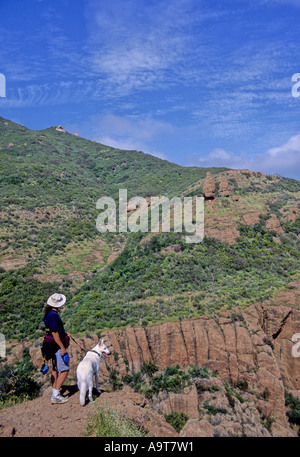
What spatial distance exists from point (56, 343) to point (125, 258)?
21.6 m

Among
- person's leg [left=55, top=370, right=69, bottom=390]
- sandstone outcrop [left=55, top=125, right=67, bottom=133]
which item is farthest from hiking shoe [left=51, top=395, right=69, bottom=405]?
sandstone outcrop [left=55, top=125, right=67, bottom=133]

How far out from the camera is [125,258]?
95.1ft

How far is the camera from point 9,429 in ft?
20.3

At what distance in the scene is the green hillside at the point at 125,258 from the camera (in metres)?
19.2

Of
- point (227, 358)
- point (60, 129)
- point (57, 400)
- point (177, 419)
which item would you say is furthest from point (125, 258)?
point (60, 129)

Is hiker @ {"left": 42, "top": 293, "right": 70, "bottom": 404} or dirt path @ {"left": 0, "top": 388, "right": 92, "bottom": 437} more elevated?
hiker @ {"left": 42, "top": 293, "right": 70, "bottom": 404}

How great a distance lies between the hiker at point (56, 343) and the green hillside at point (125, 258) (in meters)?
9.07

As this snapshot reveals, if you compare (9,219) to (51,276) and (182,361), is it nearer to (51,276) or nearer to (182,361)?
(51,276)

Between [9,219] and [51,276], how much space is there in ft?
39.1

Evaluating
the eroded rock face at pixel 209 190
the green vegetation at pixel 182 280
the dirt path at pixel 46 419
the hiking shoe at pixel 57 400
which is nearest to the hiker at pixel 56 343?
the hiking shoe at pixel 57 400

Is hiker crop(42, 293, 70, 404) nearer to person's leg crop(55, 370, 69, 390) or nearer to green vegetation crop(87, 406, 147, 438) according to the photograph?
person's leg crop(55, 370, 69, 390)

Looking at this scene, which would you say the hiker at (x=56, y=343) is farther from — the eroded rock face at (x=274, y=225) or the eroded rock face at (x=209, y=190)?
the eroded rock face at (x=209, y=190)

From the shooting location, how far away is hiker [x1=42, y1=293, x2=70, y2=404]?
7.23 metres

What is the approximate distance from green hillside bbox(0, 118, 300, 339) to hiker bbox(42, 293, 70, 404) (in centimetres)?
907
